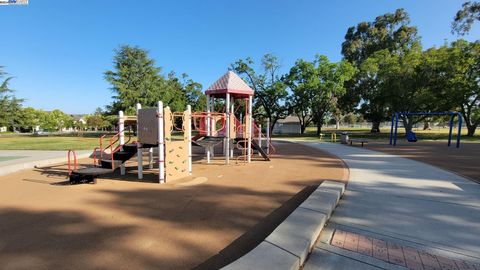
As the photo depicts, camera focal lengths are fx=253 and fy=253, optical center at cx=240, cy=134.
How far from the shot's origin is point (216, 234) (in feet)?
12.7

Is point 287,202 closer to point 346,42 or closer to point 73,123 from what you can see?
point 346,42

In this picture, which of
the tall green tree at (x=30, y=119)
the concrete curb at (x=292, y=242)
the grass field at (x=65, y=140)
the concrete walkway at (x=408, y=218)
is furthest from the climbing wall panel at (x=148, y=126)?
the tall green tree at (x=30, y=119)

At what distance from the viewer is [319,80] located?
37.3 m

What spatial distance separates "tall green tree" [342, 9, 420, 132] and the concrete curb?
3901 centimetres

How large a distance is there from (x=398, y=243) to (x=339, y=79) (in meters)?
36.6

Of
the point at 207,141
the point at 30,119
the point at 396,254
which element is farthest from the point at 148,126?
the point at 30,119

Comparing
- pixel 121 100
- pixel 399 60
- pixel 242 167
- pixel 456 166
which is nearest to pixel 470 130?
pixel 399 60

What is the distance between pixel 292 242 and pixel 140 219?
2.81 metres

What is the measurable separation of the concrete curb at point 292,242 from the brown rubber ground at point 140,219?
43cm

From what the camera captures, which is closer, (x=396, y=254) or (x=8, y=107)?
(x=396, y=254)

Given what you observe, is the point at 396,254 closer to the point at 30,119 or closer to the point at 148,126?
the point at 148,126

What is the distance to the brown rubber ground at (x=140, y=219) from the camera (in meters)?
3.22

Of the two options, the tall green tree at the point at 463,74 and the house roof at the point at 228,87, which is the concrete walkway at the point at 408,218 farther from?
the tall green tree at the point at 463,74

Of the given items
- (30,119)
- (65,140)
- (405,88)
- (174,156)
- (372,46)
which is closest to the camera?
(174,156)
